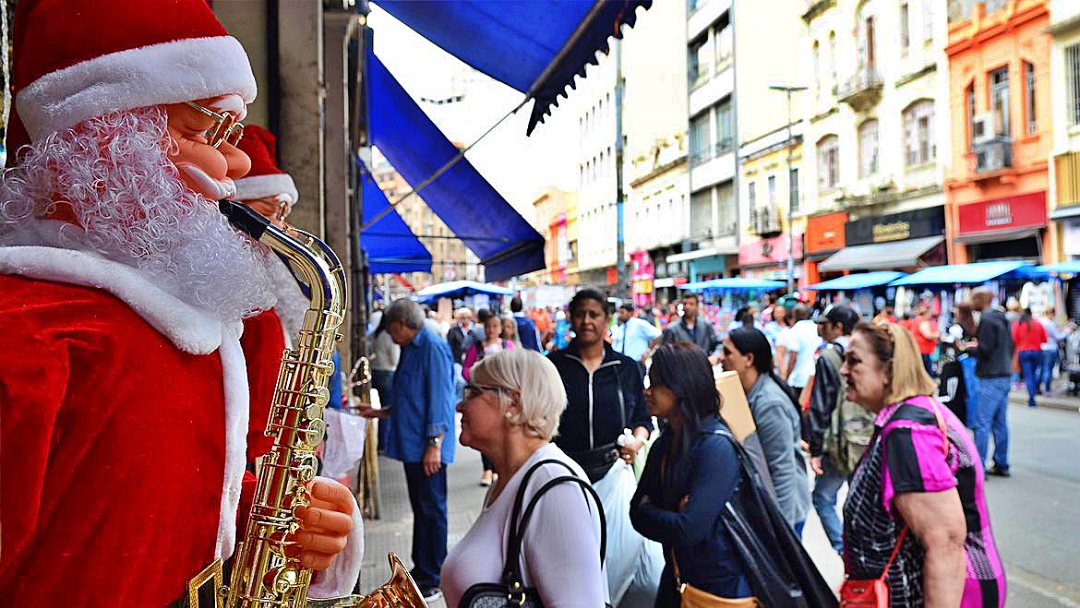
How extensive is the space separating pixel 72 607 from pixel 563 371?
13.0 ft

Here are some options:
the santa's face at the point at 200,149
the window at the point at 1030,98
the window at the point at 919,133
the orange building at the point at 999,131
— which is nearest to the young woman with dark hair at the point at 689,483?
the santa's face at the point at 200,149

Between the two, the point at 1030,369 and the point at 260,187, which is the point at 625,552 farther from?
the point at 1030,369

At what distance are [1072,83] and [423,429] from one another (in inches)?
864

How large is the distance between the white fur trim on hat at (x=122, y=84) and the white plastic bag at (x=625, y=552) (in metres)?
3.63

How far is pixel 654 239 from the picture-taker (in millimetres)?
51000

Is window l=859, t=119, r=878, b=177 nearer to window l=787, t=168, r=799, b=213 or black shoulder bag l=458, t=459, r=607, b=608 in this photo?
window l=787, t=168, r=799, b=213

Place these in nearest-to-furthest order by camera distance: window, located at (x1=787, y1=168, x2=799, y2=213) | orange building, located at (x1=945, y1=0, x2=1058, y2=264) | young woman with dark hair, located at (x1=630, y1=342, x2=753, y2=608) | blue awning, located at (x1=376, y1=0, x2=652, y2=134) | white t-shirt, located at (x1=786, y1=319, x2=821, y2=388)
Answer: young woman with dark hair, located at (x1=630, y1=342, x2=753, y2=608), blue awning, located at (x1=376, y1=0, x2=652, y2=134), white t-shirt, located at (x1=786, y1=319, x2=821, y2=388), orange building, located at (x1=945, y1=0, x2=1058, y2=264), window, located at (x1=787, y1=168, x2=799, y2=213)

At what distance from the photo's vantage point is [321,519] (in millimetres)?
1490

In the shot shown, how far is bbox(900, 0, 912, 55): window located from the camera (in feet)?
89.5

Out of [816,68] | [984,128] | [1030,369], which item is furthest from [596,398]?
[816,68]

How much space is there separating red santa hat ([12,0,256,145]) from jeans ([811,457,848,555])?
517 cm

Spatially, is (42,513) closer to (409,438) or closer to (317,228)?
(317,228)

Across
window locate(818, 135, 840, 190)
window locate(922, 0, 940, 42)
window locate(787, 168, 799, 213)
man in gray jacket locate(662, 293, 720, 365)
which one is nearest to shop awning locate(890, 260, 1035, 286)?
→ man in gray jacket locate(662, 293, 720, 365)

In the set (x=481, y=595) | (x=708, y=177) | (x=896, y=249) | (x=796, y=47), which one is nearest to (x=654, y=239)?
(x=708, y=177)
